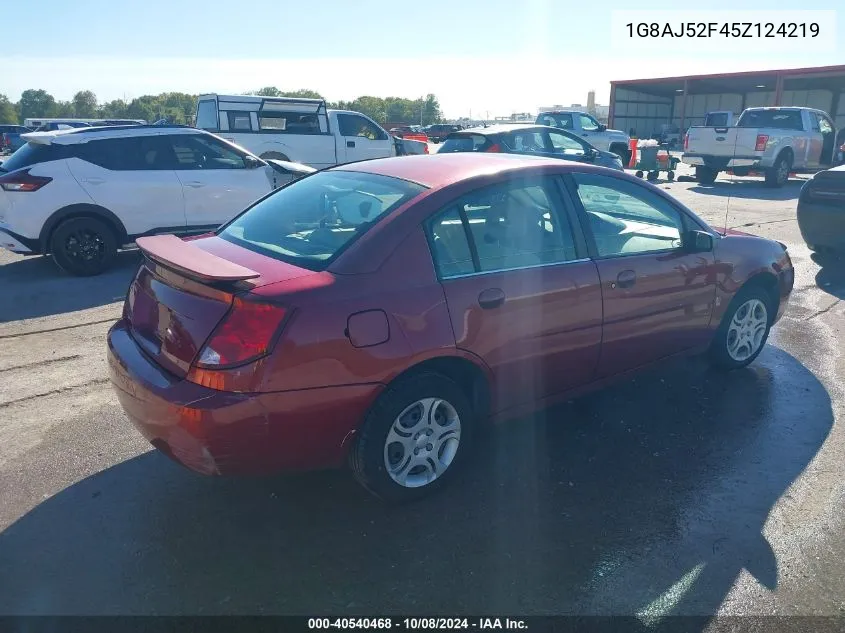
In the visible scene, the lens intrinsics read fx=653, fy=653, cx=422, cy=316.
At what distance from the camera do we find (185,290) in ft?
9.45

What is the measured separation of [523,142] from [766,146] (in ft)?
26.8

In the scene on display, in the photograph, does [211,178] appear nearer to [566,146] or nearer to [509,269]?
[509,269]

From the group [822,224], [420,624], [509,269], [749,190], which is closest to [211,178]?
[509,269]

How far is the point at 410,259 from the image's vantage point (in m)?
3.02

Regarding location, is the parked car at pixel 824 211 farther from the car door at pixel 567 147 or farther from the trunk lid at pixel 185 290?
the trunk lid at pixel 185 290

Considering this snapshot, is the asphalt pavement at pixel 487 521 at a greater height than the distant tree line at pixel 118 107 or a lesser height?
lesser

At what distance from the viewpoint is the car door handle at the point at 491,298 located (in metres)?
3.18

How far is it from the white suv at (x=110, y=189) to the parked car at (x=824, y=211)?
7.22m

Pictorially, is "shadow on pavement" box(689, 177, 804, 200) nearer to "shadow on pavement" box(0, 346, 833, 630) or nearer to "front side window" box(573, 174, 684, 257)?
"front side window" box(573, 174, 684, 257)

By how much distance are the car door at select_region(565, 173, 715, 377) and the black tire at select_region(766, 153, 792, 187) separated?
50.4 ft

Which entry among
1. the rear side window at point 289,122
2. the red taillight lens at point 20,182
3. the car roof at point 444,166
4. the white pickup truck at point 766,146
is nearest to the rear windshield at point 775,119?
the white pickup truck at point 766,146

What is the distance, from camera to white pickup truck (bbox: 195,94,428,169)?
14727mm

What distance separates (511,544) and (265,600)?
1085mm

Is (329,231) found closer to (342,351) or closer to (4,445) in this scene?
(342,351)
